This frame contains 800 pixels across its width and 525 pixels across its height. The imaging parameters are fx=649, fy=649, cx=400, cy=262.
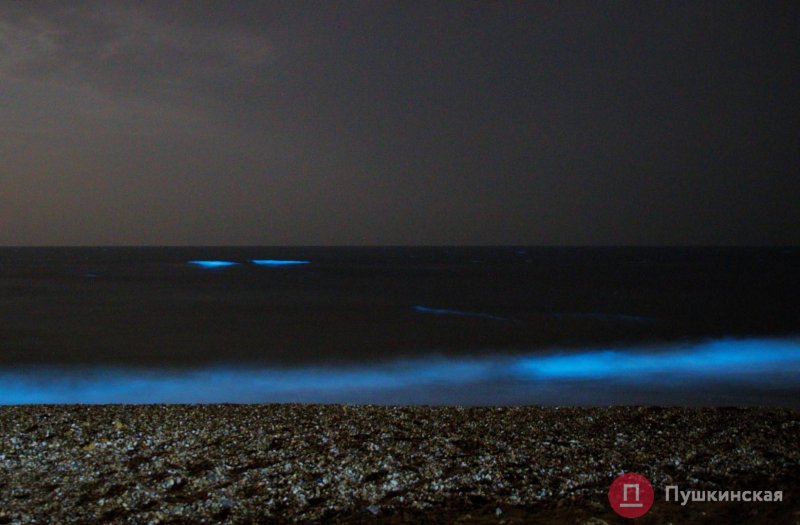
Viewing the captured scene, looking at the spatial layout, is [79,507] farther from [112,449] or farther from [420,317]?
[420,317]

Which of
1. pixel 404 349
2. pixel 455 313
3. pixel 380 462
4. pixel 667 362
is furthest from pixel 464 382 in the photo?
pixel 455 313

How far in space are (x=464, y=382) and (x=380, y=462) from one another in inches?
368

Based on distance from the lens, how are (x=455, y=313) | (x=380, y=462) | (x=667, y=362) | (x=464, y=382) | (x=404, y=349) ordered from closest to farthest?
(x=380, y=462), (x=464, y=382), (x=667, y=362), (x=404, y=349), (x=455, y=313)

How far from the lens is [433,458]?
24.5 ft

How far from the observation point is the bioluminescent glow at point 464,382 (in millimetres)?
14633

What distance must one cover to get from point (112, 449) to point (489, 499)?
4.55 m

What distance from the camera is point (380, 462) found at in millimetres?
7324

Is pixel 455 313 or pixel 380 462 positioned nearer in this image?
pixel 380 462

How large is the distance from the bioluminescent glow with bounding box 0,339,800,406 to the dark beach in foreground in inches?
201

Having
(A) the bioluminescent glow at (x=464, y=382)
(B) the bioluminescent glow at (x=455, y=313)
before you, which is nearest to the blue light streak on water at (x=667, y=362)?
(A) the bioluminescent glow at (x=464, y=382)

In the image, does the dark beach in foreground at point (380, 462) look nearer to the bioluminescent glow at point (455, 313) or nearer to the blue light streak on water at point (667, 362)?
the blue light streak on water at point (667, 362)

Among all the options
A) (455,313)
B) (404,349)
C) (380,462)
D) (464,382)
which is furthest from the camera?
(455,313)

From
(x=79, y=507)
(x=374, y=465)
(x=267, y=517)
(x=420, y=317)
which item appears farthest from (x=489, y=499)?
(x=420, y=317)

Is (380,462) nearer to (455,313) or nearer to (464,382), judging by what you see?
(464,382)
